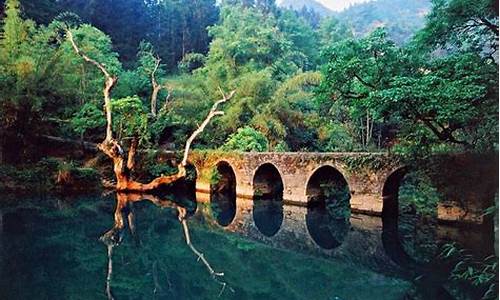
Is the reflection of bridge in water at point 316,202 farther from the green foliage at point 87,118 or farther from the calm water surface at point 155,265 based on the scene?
the green foliage at point 87,118

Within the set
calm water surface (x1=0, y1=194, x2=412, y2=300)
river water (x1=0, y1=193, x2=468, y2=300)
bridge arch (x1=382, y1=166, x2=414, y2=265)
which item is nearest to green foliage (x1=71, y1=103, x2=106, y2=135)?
river water (x1=0, y1=193, x2=468, y2=300)

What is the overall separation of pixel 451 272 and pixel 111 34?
25.5 meters

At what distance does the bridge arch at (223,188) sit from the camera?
1473cm

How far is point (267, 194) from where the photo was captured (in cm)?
1609

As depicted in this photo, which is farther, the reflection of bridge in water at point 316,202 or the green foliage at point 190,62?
the green foliage at point 190,62

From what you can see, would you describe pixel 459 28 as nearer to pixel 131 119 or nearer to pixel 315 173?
pixel 315 173

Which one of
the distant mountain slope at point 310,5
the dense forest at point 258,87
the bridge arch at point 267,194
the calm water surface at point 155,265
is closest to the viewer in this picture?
the calm water surface at point 155,265

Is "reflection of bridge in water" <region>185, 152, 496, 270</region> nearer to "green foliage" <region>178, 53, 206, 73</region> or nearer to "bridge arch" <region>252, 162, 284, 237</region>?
"bridge arch" <region>252, 162, 284, 237</region>

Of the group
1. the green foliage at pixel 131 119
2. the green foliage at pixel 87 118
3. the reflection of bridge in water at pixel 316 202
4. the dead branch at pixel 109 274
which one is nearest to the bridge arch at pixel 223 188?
the reflection of bridge in water at pixel 316 202

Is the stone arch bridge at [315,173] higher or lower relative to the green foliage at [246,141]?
lower

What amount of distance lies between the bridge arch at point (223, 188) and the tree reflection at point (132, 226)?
3.71 feet

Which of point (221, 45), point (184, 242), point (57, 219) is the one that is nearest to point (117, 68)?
point (221, 45)

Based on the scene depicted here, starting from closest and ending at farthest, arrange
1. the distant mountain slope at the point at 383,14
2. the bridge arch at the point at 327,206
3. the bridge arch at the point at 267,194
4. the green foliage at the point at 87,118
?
the bridge arch at the point at 327,206, the bridge arch at the point at 267,194, the green foliage at the point at 87,118, the distant mountain slope at the point at 383,14

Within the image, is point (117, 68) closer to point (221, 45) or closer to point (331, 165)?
point (221, 45)
